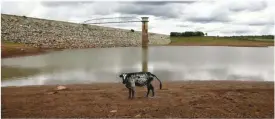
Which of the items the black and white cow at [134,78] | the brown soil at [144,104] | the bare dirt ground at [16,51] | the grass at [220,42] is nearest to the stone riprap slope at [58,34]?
the bare dirt ground at [16,51]

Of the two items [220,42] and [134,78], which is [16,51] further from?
[220,42]

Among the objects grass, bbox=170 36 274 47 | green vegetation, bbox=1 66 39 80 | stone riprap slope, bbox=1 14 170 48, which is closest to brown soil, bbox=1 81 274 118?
green vegetation, bbox=1 66 39 80

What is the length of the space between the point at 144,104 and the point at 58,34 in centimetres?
4897

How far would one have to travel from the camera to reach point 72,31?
213 ft

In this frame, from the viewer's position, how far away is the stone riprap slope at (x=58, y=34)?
51.0 m

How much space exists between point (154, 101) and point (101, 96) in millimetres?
2445

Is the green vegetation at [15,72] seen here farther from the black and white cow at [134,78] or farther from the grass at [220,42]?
the grass at [220,42]

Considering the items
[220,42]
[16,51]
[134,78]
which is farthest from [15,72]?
[220,42]

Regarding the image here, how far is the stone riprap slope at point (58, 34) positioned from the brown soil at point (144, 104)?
36.3m

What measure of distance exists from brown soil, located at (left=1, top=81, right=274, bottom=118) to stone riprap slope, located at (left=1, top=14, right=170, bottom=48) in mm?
36281

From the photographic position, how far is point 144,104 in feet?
42.9

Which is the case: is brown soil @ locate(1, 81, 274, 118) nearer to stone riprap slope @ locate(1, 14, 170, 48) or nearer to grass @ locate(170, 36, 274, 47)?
stone riprap slope @ locate(1, 14, 170, 48)

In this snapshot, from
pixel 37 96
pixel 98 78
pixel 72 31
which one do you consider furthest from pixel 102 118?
pixel 72 31

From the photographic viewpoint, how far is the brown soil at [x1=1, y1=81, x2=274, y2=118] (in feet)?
38.8
